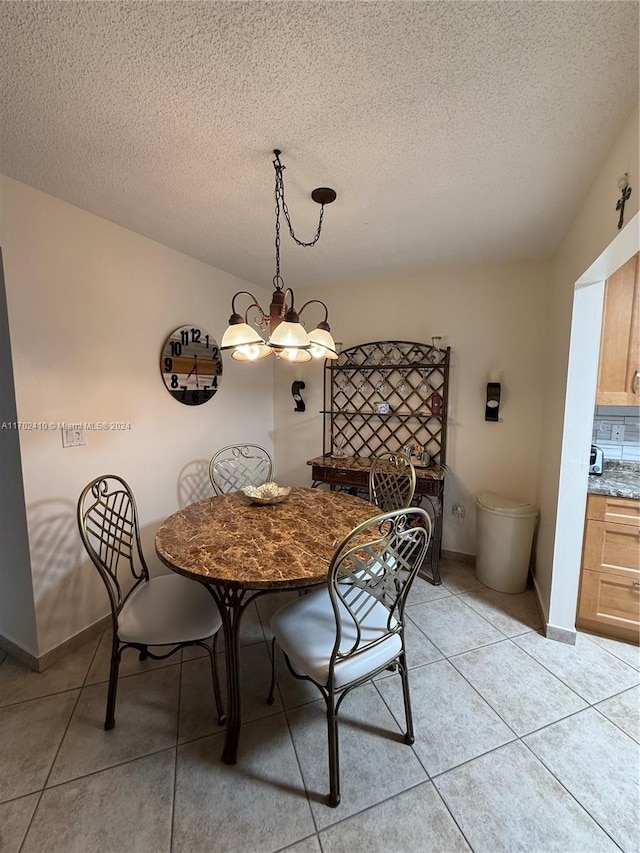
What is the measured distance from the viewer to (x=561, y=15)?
0.91 meters

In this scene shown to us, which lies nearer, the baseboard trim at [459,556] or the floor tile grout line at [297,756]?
the floor tile grout line at [297,756]

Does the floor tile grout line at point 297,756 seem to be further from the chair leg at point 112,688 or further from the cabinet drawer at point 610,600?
the cabinet drawer at point 610,600

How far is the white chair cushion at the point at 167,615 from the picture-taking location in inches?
57.4

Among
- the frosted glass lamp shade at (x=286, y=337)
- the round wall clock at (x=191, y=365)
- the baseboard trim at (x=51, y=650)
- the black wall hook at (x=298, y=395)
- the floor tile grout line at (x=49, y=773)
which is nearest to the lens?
the floor tile grout line at (x=49, y=773)

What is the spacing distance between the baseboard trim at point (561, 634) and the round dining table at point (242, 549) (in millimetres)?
1289

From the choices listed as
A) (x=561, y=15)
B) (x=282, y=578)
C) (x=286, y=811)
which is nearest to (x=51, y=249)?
(x=282, y=578)

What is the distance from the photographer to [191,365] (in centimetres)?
266

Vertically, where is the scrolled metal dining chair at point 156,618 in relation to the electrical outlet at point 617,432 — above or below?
below

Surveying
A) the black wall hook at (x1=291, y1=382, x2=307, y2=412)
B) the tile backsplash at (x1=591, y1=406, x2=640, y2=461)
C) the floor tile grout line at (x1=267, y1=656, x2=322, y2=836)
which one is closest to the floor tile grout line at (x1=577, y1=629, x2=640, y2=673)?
the tile backsplash at (x1=591, y1=406, x2=640, y2=461)

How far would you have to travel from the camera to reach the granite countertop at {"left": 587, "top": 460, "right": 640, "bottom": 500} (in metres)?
1.94

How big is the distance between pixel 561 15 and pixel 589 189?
3.34 feet

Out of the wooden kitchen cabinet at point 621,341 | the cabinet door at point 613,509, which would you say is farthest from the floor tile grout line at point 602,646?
the wooden kitchen cabinet at point 621,341

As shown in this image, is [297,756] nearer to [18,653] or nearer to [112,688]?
[112,688]

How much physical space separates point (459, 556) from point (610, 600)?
111cm
